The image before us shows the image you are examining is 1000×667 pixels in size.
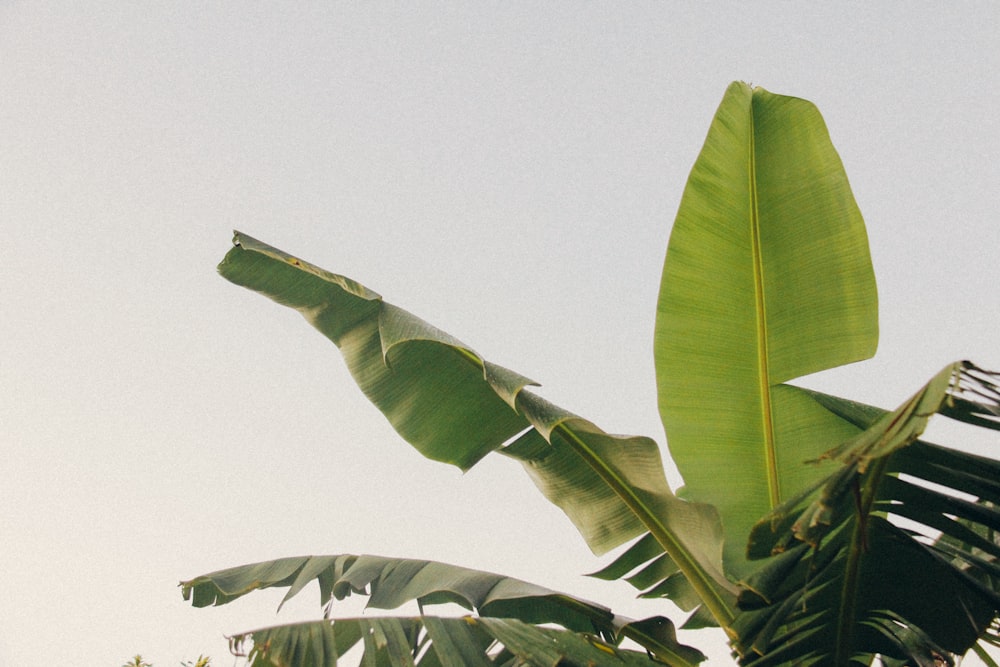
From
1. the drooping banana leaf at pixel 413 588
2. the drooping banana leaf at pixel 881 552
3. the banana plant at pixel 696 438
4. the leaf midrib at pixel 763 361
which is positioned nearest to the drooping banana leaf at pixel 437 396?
the banana plant at pixel 696 438

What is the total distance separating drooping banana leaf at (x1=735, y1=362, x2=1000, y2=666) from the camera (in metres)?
1.20

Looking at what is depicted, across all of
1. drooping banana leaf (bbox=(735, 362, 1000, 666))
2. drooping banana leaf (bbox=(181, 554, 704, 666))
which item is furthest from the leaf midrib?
drooping banana leaf (bbox=(181, 554, 704, 666))

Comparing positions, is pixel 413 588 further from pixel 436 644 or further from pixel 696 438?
pixel 696 438

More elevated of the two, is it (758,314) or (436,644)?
(758,314)

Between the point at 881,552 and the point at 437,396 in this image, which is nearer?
the point at 881,552

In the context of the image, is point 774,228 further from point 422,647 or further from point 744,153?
point 422,647

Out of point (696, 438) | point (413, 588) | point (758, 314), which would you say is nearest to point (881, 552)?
point (696, 438)

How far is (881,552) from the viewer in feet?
6.00

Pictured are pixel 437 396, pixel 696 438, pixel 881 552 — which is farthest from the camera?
pixel 437 396

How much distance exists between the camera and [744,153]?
2902 mm

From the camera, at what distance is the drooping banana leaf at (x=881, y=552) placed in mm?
1195

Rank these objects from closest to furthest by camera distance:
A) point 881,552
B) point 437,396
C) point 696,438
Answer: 1. point 881,552
2. point 696,438
3. point 437,396

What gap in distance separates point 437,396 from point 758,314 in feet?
3.97

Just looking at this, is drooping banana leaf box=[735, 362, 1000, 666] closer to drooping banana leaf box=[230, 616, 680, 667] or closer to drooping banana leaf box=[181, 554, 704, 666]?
drooping banana leaf box=[230, 616, 680, 667]
